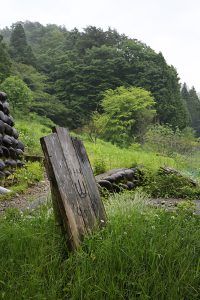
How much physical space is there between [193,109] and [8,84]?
29.6 m

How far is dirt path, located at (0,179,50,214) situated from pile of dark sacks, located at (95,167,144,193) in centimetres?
108

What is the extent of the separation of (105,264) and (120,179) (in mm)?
4733

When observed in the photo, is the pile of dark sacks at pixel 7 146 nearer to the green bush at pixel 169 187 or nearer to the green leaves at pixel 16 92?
the green bush at pixel 169 187

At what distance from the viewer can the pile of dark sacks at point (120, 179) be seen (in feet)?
22.2

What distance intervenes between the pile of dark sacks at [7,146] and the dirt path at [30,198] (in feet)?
2.34

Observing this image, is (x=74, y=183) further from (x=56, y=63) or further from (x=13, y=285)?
(x=56, y=63)

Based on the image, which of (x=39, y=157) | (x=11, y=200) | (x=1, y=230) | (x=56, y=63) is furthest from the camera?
(x=56, y=63)

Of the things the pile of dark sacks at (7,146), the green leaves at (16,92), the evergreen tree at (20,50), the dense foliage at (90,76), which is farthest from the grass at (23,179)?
the evergreen tree at (20,50)

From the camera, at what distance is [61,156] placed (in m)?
3.30

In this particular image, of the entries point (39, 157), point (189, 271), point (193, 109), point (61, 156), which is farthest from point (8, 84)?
point (193, 109)

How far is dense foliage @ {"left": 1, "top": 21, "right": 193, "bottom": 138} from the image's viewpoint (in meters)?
27.7

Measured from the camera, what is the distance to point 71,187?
319 cm

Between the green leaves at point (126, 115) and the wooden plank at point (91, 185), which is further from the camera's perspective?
the green leaves at point (126, 115)

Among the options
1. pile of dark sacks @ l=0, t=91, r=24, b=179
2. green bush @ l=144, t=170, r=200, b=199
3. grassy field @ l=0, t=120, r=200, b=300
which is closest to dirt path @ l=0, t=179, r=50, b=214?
pile of dark sacks @ l=0, t=91, r=24, b=179
